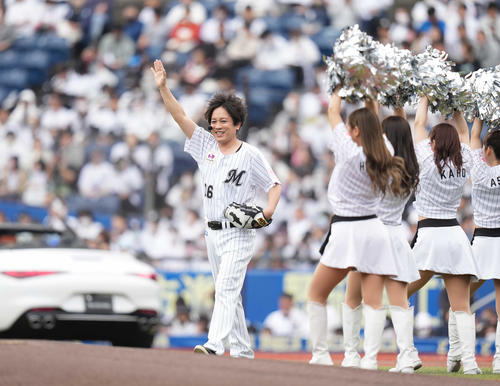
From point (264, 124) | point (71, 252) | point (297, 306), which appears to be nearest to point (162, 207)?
point (264, 124)

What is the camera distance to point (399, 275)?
281 inches

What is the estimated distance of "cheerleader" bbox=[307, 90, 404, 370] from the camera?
22.2 ft

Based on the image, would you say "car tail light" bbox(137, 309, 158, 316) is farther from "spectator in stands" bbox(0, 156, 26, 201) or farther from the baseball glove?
"spectator in stands" bbox(0, 156, 26, 201)

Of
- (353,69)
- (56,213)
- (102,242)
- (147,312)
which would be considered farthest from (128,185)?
(353,69)

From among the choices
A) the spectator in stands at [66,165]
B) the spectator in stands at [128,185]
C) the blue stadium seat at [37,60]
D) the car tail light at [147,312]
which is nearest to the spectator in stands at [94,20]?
the blue stadium seat at [37,60]

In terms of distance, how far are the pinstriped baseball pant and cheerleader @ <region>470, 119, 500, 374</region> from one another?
1834mm

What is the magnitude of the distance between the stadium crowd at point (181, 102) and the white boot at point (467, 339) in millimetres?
6299

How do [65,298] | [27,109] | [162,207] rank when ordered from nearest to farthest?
[65,298]
[162,207]
[27,109]

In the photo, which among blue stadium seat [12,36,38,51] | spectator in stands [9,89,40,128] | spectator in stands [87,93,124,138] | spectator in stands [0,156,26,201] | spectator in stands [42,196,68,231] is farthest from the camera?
blue stadium seat [12,36,38,51]

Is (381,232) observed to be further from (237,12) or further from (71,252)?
(237,12)

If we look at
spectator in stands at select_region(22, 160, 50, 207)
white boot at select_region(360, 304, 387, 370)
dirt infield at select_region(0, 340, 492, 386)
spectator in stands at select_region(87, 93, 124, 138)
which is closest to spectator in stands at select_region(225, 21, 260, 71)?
spectator in stands at select_region(87, 93, 124, 138)

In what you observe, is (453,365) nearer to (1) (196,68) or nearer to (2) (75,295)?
(2) (75,295)

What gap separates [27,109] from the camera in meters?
19.5

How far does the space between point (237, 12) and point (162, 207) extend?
16.4 feet
